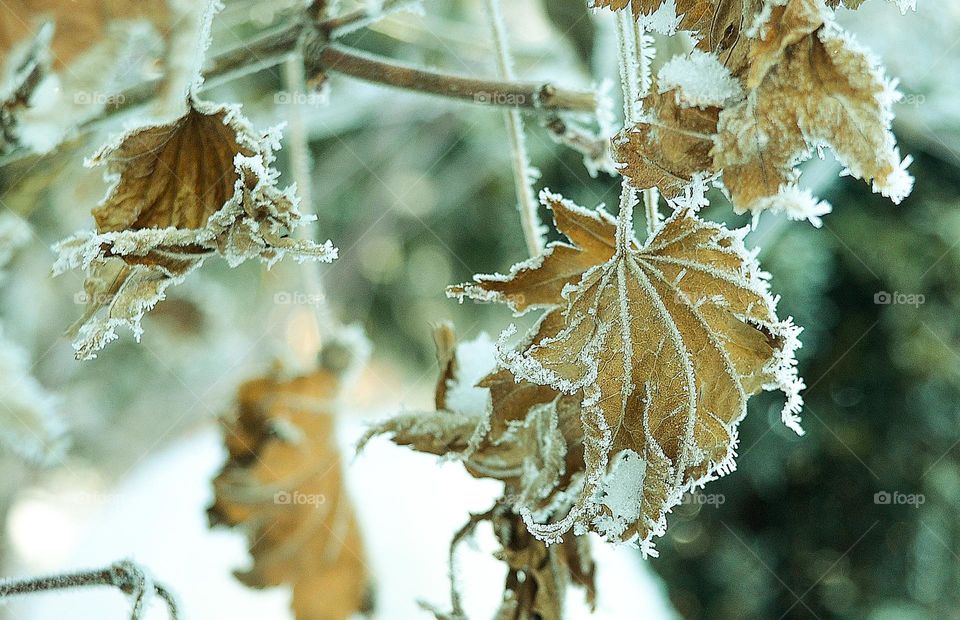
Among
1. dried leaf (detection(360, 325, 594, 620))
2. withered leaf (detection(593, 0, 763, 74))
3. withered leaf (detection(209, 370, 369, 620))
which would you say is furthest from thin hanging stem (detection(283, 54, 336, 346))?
withered leaf (detection(593, 0, 763, 74))

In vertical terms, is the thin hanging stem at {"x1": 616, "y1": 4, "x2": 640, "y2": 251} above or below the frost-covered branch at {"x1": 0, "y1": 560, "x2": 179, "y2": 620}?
above

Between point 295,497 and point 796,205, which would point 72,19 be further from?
point 796,205

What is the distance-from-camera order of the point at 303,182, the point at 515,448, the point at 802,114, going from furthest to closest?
the point at 303,182
the point at 515,448
the point at 802,114

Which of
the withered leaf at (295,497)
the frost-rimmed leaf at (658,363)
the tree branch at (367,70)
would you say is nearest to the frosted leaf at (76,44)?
the tree branch at (367,70)

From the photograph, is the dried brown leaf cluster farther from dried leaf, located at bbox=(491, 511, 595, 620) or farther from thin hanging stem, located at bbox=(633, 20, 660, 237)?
dried leaf, located at bbox=(491, 511, 595, 620)

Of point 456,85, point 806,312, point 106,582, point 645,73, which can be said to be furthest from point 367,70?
point 806,312

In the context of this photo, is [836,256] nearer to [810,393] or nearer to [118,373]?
[810,393]
